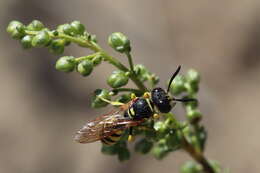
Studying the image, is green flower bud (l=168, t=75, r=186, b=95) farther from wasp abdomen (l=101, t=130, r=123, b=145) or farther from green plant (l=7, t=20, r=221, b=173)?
wasp abdomen (l=101, t=130, r=123, b=145)

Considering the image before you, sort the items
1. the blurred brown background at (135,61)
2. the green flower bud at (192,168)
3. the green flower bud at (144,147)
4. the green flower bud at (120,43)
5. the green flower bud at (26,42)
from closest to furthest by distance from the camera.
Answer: the green flower bud at (26,42), the green flower bud at (120,43), the green flower bud at (144,147), the green flower bud at (192,168), the blurred brown background at (135,61)

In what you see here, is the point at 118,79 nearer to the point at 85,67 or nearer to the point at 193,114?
the point at 85,67

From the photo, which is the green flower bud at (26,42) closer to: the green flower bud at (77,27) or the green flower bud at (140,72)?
the green flower bud at (77,27)

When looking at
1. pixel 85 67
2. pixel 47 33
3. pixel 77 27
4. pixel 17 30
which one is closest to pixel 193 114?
pixel 85 67

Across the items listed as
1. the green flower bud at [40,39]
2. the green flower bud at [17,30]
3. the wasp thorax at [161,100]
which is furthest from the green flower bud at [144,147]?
the green flower bud at [17,30]

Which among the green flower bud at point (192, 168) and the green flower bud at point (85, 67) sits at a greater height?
the green flower bud at point (85, 67)

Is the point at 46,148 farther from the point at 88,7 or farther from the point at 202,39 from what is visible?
the point at 202,39

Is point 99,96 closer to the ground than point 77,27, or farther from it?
closer to the ground
